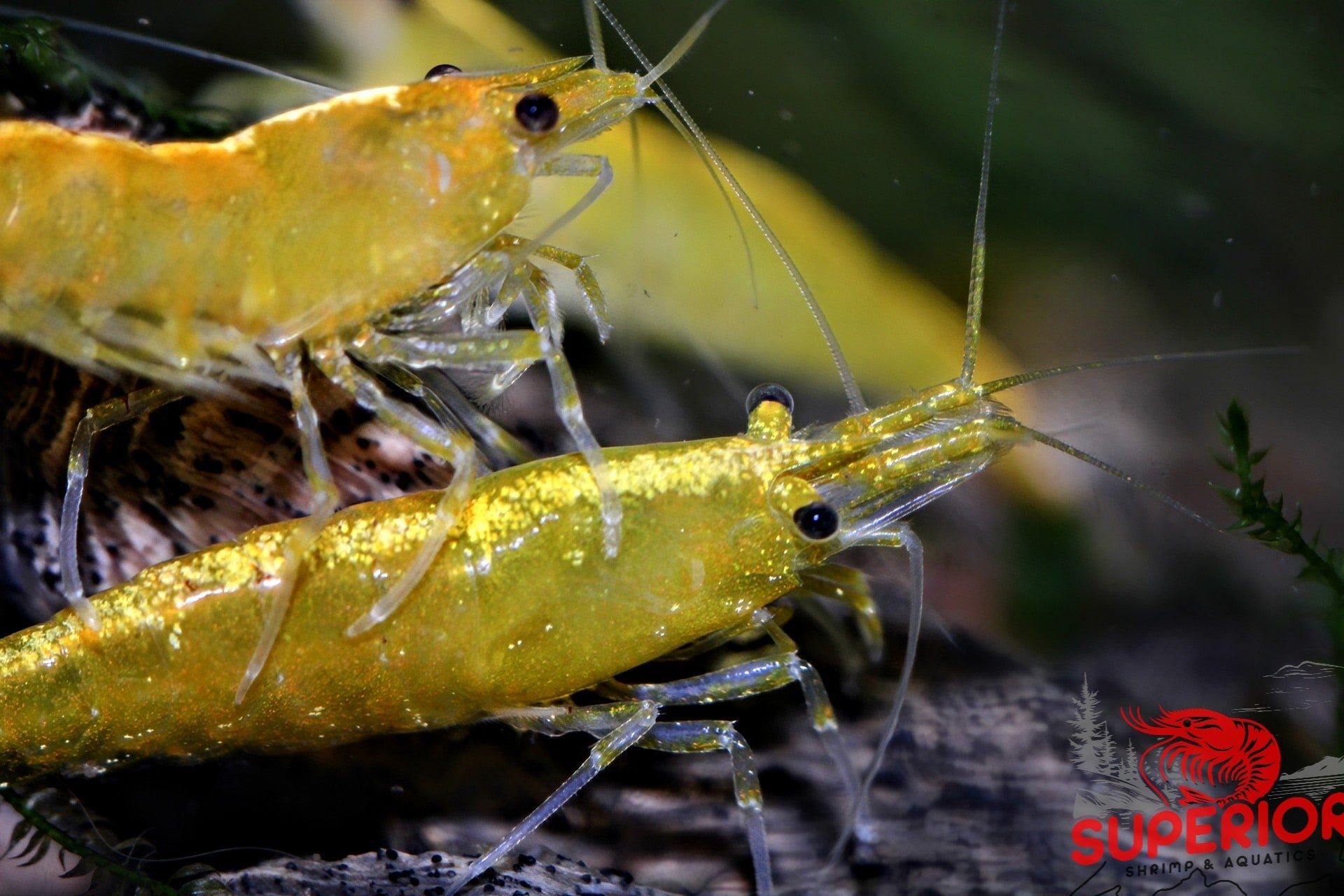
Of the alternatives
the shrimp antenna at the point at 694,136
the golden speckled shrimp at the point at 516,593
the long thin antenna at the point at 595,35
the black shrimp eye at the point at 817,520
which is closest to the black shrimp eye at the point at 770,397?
the golden speckled shrimp at the point at 516,593

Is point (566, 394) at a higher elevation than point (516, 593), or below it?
higher

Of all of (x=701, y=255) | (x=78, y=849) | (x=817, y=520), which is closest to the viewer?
(x=817, y=520)

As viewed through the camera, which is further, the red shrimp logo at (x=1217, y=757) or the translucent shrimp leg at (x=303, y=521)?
the red shrimp logo at (x=1217, y=757)

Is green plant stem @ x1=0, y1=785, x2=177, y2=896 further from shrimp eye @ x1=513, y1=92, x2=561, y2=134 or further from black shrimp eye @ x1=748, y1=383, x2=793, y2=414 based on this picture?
shrimp eye @ x1=513, y1=92, x2=561, y2=134

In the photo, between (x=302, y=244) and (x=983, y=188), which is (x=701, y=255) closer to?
(x=983, y=188)

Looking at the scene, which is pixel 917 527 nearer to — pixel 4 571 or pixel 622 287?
pixel 622 287

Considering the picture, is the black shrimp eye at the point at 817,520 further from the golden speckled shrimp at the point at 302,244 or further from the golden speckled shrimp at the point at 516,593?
the golden speckled shrimp at the point at 302,244

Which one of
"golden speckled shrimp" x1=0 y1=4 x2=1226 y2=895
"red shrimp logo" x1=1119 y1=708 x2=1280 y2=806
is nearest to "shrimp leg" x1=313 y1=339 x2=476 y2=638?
"golden speckled shrimp" x1=0 y1=4 x2=1226 y2=895

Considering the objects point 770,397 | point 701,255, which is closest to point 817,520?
point 770,397
